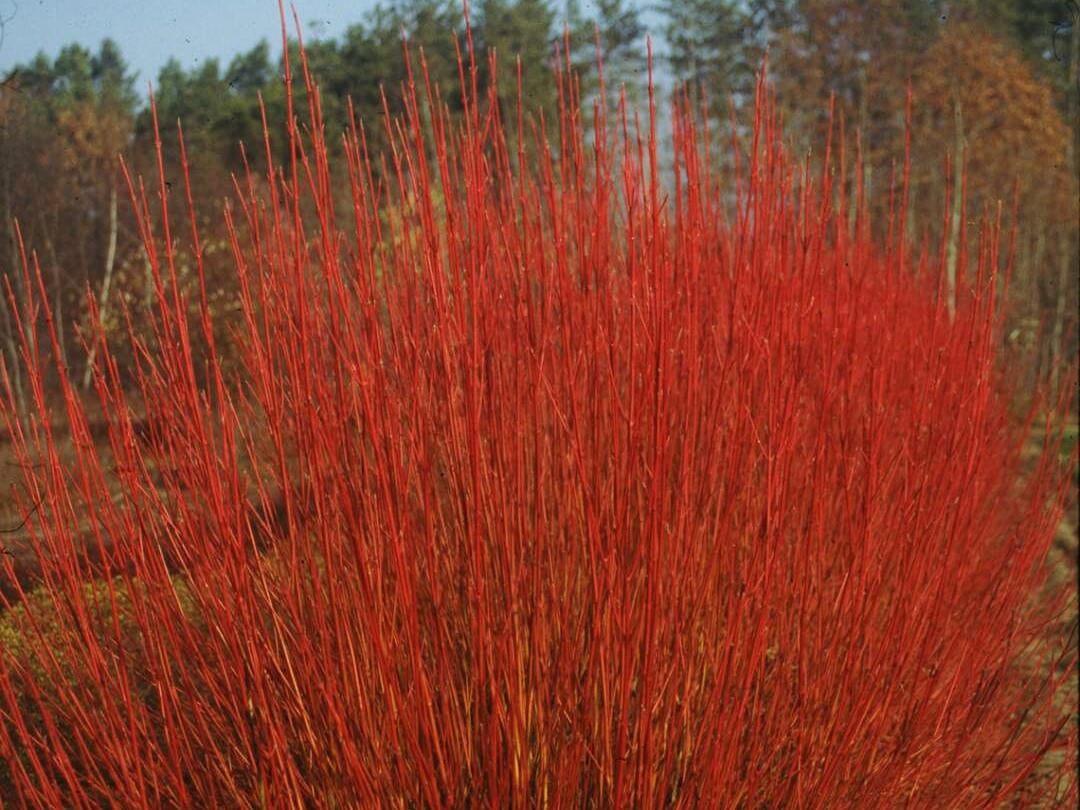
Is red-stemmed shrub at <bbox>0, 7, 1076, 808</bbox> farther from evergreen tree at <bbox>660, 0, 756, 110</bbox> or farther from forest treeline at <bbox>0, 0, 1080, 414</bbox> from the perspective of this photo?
evergreen tree at <bbox>660, 0, 756, 110</bbox>

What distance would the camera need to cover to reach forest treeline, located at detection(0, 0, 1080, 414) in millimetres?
3730

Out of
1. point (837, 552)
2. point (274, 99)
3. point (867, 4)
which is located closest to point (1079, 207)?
point (867, 4)

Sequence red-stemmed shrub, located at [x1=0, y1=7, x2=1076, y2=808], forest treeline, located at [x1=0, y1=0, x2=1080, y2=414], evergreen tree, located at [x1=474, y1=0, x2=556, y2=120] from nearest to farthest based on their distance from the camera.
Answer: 1. red-stemmed shrub, located at [x1=0, y1=7, x2=1076, y2=808]
2. forest treeline, located at [x1=0, y1=0, x2=1080, y2=414]
3. evergreen tree, located at [x1=474, y1=0, x2=556, y2=120]

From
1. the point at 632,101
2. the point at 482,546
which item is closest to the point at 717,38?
the point at 632,101

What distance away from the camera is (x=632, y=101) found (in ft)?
22.5

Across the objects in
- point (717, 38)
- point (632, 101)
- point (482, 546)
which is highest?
point (717, 38)

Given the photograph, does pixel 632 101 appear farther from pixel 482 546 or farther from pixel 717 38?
pixel 482 546

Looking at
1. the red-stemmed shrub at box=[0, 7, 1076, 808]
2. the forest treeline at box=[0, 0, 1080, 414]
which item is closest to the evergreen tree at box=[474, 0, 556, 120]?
the forest treeline at box=[0, 0, 1080, 414]

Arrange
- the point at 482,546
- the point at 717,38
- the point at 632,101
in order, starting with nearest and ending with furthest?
1. the point at 482,546
2. the point at 632,101
3. the point at 717,38

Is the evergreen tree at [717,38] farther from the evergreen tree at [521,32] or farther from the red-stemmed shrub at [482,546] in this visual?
the red-stemmed shrub at [482,546]

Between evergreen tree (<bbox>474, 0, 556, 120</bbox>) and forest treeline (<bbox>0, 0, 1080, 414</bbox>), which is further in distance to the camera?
evergreen tree (<bbox>474, 0, 556, 120</bbox>)

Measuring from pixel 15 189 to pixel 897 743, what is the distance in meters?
3.35

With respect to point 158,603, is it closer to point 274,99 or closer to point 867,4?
point 274,99

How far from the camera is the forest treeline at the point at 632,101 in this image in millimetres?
3730
